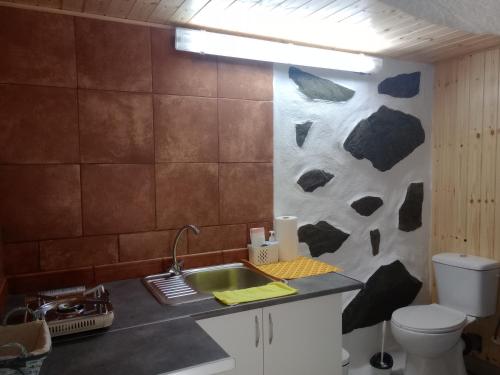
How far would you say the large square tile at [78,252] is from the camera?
5.84 feet

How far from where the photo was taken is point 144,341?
1.29 m

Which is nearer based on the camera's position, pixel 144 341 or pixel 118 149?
pixel 144 341

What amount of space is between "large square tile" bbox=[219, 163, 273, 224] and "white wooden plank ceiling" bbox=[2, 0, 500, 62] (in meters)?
0.74

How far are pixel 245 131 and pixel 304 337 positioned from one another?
1116 millimetres

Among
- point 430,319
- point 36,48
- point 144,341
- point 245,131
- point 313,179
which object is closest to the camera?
point 144,341

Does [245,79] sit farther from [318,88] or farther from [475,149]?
[475,149]

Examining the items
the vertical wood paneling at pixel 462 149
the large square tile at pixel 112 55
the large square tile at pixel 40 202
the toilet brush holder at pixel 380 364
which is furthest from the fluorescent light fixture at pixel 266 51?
the toilet brush holder at pixel 380 364

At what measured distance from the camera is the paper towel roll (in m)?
2.20

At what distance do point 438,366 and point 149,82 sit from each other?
7.58 feet

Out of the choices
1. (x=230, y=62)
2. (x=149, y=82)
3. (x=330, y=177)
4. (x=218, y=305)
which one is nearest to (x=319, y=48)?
(x=230, y=62)

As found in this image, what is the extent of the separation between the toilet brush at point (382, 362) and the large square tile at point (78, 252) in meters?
1.85

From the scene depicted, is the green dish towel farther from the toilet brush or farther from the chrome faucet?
the toilet brush

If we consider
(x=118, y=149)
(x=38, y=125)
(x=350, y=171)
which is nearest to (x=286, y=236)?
(x=350, y=171)

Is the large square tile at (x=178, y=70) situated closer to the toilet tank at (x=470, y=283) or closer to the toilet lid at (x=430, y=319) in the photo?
the toilet lid at (x=430, y=319)
